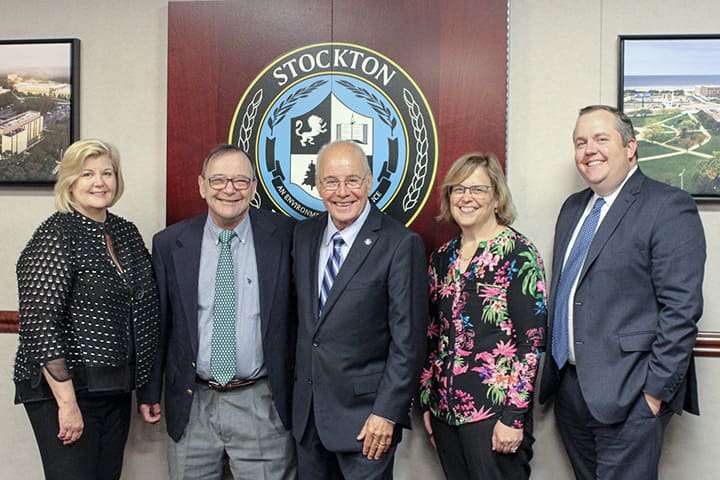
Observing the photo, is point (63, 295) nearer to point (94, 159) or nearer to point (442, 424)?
point (94, 159)

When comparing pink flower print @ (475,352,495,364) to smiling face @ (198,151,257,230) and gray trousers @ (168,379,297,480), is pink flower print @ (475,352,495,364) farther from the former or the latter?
smiling face @ (198,151,257,230)

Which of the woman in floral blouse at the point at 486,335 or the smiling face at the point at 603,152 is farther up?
the smiling face at the point at 603,152

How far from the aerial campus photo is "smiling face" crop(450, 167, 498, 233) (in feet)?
6.05

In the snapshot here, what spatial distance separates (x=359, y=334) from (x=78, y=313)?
96cm

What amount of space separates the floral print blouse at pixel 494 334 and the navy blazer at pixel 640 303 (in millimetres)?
182

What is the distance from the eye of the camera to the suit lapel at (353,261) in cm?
227

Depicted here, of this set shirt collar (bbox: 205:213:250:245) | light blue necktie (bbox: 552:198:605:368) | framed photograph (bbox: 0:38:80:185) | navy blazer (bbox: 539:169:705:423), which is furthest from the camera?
framed photograph (bbox: 0:38:80:185)

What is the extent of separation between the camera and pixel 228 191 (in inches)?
95.9

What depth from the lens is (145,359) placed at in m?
2.42

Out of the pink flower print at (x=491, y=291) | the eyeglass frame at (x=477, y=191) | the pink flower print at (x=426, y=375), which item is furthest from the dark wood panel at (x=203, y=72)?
the pink flower print at (x=491, y=291)

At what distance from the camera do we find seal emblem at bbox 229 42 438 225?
284cm

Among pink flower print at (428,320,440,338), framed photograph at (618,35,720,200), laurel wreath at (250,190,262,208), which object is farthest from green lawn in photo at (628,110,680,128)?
laurel wreath at (250,190,262,208)

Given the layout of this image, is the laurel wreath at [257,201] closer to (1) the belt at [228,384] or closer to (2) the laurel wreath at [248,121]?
(2) the laurel wreath at [248,121]

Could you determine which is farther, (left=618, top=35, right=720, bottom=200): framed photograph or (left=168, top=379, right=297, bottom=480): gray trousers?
(left=618, top=35, right=720, bottom=200): framed photograph
